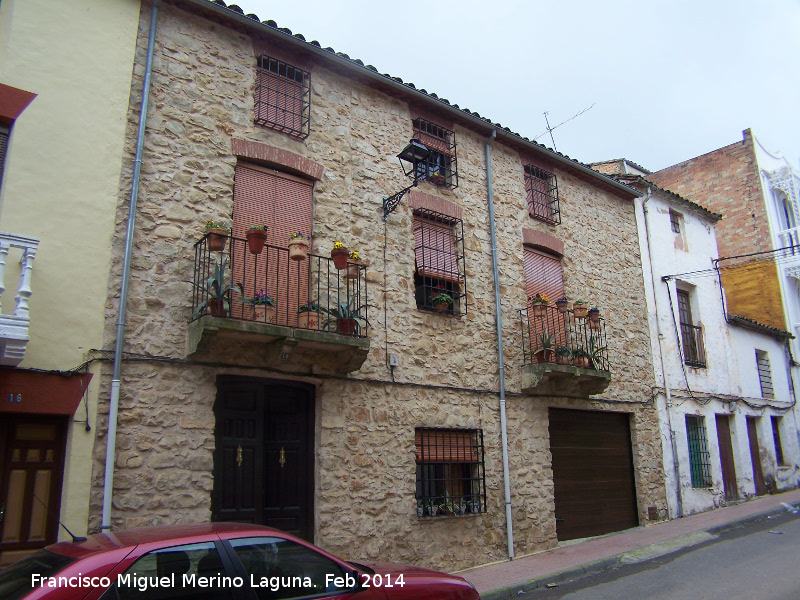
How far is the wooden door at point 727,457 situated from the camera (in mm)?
14055

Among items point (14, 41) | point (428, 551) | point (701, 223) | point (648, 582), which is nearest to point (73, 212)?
point (14, 41)

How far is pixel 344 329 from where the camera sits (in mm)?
7867

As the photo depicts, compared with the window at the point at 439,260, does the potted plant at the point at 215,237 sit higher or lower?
lower

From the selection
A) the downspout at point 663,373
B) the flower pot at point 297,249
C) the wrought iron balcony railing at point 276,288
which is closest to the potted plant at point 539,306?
the wrought iron balcony railing at point 276,288

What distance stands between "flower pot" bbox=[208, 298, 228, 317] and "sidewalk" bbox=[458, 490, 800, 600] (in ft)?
14.6

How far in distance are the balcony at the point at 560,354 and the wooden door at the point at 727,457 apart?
5.06 m

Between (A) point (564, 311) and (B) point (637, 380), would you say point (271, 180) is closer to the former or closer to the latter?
(A) point (564, 311)

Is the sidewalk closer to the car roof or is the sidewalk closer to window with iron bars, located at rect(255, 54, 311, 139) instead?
the car roof

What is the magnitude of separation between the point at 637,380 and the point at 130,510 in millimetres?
9876

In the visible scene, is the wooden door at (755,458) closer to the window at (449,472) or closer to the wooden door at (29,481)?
the window at (449,472)

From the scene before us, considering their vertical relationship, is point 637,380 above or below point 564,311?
below

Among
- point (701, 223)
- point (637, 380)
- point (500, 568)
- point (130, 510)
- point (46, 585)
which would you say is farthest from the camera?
point (701, 223)

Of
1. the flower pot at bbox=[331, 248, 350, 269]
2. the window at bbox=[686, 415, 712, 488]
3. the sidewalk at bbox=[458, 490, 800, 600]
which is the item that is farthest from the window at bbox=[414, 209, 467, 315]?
the window at bbox=[686, 415, 712, 488]

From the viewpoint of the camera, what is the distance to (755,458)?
15.4 m
